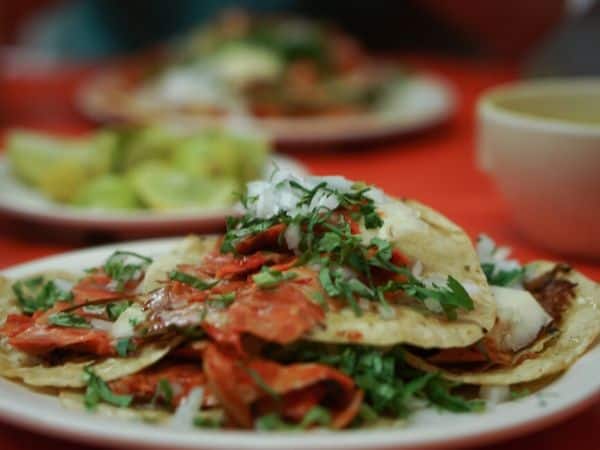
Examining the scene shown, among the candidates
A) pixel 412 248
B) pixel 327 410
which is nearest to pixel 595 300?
pixel 412 248

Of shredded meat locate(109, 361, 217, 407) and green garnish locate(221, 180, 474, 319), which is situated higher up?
green garnish locate(221, 180, 474, 319)

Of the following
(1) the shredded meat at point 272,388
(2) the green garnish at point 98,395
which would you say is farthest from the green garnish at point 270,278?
(2) the green garnish at point 98,395

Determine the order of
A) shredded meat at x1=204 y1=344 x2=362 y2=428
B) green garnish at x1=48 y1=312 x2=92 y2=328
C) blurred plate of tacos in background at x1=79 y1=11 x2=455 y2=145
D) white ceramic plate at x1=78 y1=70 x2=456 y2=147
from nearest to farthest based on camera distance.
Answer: shredded meat at x1=204 y1=344 x2=362 y2=428
green garnish at x1=48 y1=312 x2=92 y2=328
white ceramic plate at x1=78 y1=70 x2=456 y2=147
blurred plate of tacos in background at x1=79 y1=11 x2=455 y2=145

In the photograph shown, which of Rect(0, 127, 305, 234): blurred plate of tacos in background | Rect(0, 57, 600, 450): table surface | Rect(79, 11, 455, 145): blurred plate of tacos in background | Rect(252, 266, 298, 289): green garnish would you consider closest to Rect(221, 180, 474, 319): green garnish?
Rect(252, 266, 298, 289): green garnish

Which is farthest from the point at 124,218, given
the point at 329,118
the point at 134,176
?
the point at 329,118

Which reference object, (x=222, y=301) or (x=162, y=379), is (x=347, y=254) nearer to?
(x=222, y=301)

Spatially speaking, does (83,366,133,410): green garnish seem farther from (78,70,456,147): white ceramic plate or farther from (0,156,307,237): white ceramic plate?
(78,70,456,147): white ceramic plate

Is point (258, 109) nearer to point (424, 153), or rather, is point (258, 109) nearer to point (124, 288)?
point (424, 153)
